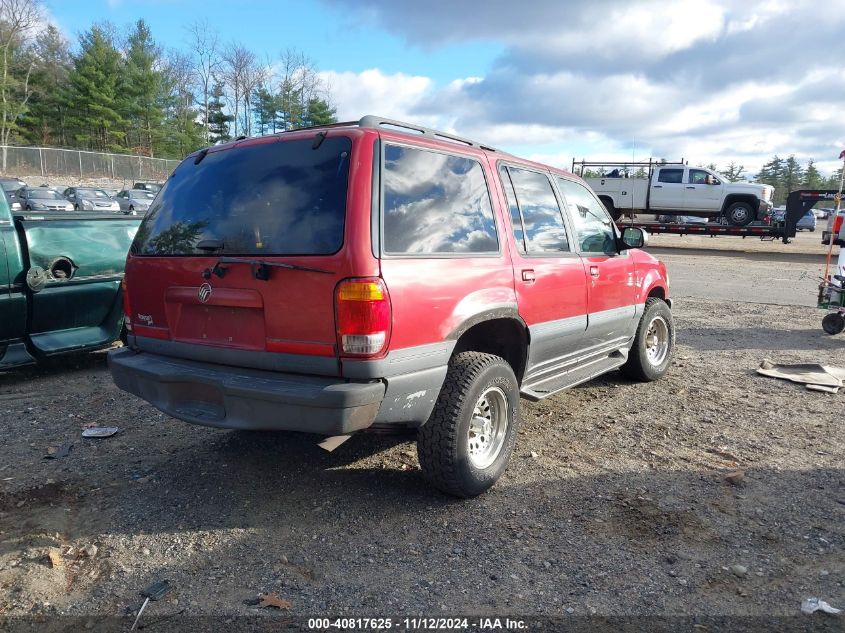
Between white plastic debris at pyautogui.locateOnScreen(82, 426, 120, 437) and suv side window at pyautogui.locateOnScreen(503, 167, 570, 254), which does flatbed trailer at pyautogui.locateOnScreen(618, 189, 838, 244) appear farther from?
white plastic debris at pyautogui.locateOnScreen(82, 426, 120, 437)

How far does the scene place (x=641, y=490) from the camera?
363 cm

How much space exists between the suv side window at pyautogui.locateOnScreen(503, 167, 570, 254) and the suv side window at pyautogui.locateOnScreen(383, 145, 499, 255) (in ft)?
1.16

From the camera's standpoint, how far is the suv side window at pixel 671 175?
23219 millimetres

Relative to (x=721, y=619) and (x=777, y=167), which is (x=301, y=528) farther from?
(x=777, y=167)

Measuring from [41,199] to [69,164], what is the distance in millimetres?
18320

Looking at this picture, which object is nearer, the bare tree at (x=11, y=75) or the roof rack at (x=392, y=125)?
the roof rack at (x=392, y=125)

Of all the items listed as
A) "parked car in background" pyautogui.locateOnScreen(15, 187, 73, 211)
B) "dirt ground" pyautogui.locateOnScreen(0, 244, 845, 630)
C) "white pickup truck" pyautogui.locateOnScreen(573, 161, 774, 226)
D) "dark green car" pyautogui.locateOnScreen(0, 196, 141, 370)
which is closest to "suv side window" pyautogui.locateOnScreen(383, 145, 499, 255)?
"dirt ground" pyautogui.locateOnScreen(0, 244, 845, 630)

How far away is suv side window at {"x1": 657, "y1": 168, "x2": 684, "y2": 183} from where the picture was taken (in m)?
23.2

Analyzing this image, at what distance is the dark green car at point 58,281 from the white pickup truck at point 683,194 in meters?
19.9

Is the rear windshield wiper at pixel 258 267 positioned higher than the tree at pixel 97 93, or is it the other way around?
the tree at pixel 97 93

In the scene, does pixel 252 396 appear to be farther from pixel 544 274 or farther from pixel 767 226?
pixel 767 226

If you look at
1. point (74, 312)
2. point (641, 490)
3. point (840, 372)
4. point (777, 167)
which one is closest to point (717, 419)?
point (641, 490)

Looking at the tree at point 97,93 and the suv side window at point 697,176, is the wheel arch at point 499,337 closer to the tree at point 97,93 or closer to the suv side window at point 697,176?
the suv side window at point 697,176

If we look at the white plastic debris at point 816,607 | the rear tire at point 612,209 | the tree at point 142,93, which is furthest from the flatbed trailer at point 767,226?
the tree at point 142,93
